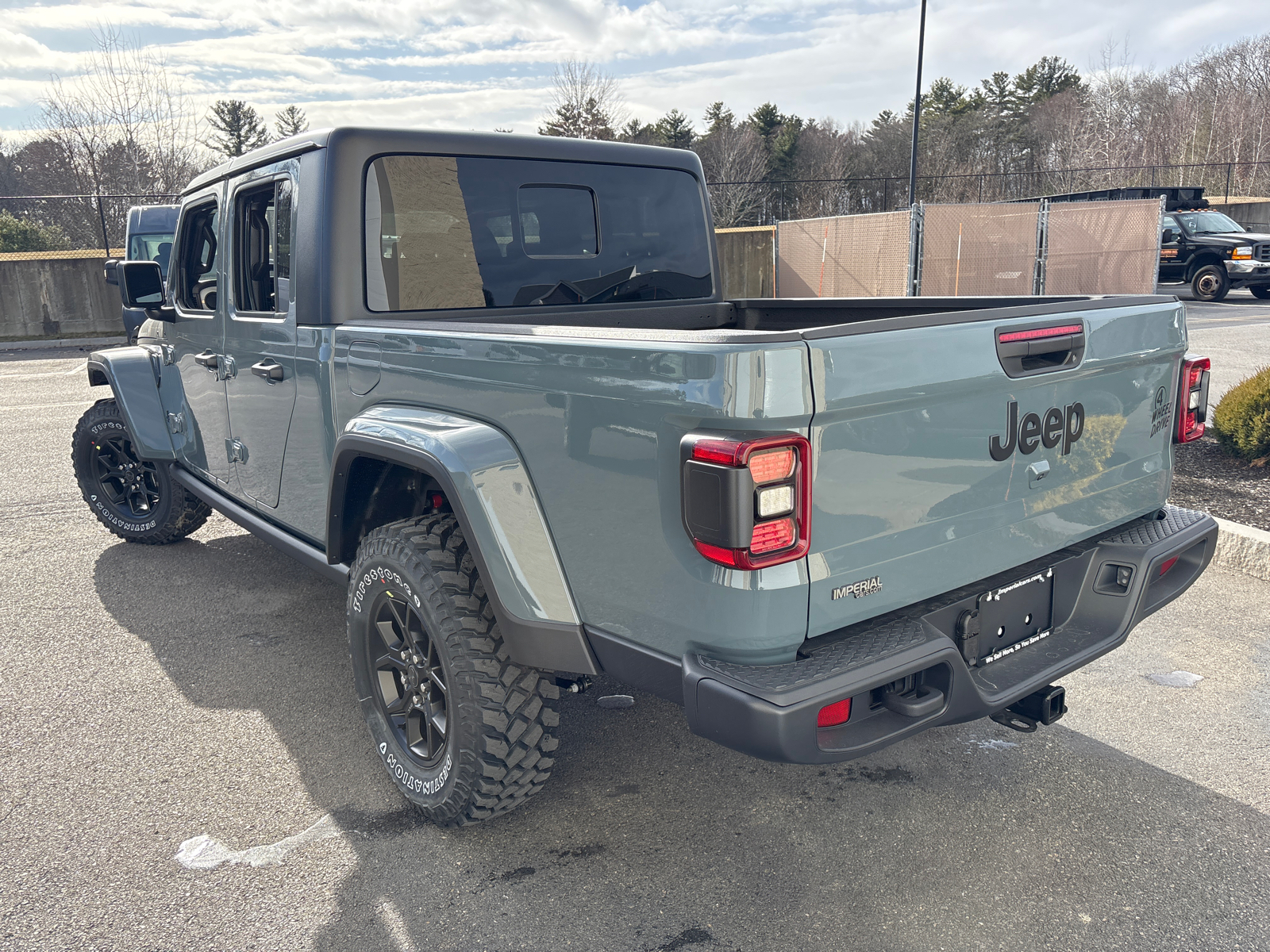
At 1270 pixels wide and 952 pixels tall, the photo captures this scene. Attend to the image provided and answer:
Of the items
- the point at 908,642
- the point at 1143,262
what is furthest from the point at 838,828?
the point at 1143,262

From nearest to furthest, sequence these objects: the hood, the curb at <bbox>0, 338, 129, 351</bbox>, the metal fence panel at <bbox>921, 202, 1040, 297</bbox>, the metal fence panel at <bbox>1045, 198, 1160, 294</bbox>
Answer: the metal fence panel at <bbox>1045, 198, 1160, 294</bbox>
the metal fence panel at <bbox>921, 202, 1040, 297</bbox>
the curb at <bbox>0, 338, 129, 351</bbox>
the hood

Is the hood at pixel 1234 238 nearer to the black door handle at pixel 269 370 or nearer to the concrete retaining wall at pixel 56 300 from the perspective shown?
the black door handle at pixel 269 370

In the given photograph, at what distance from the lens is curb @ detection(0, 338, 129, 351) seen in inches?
694

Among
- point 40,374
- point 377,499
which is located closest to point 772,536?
point 377,499

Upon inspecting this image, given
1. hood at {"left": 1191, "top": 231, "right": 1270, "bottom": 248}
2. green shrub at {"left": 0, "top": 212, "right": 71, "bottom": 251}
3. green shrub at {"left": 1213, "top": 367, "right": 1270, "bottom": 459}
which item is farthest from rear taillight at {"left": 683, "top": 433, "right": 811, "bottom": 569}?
green shrub at {"left": 0, "top": 212, "right": 71, "bottom": 251}

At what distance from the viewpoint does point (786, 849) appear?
2.70 metres

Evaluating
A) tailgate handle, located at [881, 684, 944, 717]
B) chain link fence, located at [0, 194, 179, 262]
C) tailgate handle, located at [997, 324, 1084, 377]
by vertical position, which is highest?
chain link fence, located at [0, 194, 179, 262]

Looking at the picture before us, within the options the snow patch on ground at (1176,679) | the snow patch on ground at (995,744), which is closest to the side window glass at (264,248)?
the snow patch on ground at (995,744)

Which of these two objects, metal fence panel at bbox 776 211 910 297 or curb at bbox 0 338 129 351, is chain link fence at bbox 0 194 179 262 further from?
A: metal fence panel at bbox 776 211 910 297

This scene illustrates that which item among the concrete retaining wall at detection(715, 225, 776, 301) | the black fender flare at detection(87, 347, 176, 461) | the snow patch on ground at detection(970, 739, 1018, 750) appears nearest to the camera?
the snow patch on ground at detection(970, 739, 1018, 750)

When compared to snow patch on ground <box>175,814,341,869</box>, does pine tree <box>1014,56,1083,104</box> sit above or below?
above

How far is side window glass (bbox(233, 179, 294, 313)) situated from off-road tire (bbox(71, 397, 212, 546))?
1970 mm

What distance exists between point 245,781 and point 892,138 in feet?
246

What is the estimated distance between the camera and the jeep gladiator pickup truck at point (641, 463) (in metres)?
2.02
